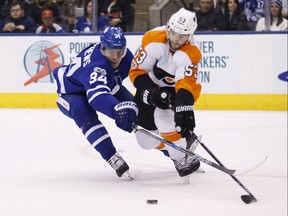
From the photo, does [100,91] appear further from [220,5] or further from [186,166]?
[220,5]

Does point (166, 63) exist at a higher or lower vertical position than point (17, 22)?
higher

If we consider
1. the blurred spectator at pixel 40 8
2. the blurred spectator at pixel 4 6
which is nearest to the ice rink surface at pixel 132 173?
Answer: the blurred spectator at pixel 40 8

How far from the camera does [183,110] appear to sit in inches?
187

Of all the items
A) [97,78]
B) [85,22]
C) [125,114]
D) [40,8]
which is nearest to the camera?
[125,114]

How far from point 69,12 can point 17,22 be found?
0.59 metres

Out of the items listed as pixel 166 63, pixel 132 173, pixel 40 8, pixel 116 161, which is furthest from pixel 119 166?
pixel 40 8

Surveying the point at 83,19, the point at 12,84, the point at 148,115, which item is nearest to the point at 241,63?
the point at 83,19

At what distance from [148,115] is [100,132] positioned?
15.5 inches

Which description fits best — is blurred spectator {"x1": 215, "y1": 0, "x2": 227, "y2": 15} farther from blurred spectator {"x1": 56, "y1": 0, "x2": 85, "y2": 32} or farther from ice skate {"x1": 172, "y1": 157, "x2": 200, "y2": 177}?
ice skate {"x1": 172, "y1": 157, "x2": 200, "y2": 177}

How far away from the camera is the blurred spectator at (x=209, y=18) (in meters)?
8.69

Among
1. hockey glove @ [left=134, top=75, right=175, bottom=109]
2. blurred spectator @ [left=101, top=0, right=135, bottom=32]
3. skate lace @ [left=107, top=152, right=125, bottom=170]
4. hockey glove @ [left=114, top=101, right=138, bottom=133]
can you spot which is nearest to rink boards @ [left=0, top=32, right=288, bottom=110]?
blurred spectator @ [left=101, top=0, right=135, bottom=32]

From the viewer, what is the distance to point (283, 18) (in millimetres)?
8555

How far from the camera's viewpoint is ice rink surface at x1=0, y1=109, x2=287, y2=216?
4188mm

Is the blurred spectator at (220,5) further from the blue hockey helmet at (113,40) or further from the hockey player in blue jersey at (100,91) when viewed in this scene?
the blue hockey helmet at (113,40)
